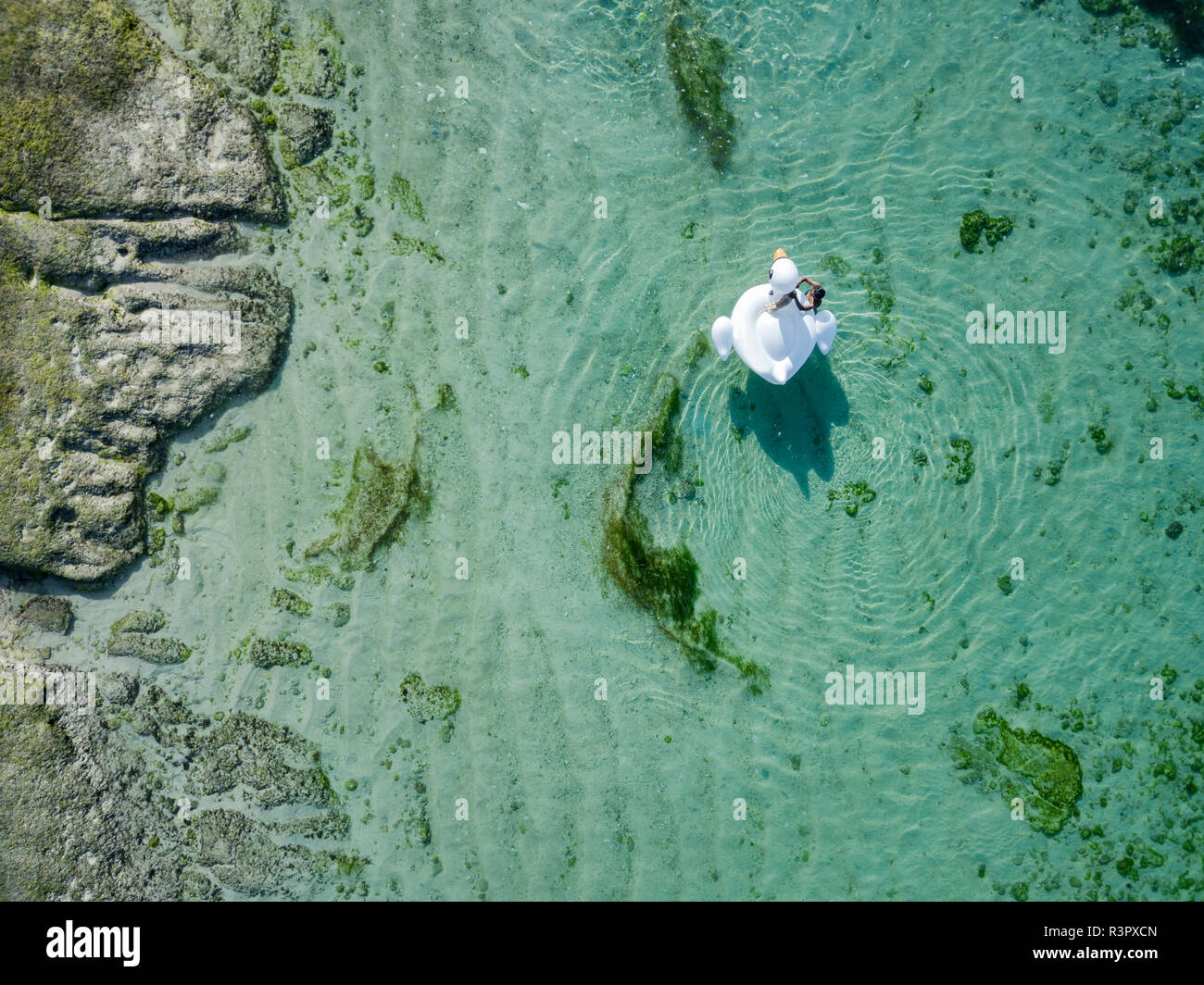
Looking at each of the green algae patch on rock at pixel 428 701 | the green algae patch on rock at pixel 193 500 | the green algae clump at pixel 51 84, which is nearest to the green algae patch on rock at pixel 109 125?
the green algae clump at pixel 51 84

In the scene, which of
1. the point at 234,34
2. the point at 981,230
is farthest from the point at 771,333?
the point at 234,34

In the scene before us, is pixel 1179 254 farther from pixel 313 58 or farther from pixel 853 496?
pixel 313 58

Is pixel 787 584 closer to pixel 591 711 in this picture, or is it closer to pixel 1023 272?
pixel 591 711

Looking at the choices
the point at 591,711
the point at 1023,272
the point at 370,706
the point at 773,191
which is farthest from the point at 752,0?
the point at 370,706

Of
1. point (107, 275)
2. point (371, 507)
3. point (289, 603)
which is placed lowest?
point (289, 603)

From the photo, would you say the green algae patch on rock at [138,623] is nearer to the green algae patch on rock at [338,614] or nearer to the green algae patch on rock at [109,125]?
the green algae patch on rock at [338,614]

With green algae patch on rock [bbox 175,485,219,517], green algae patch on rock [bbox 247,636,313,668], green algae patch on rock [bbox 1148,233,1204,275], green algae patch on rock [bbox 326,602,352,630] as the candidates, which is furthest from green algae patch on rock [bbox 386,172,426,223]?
green algae patch on rock [bbox 1148,233,1204,275]
